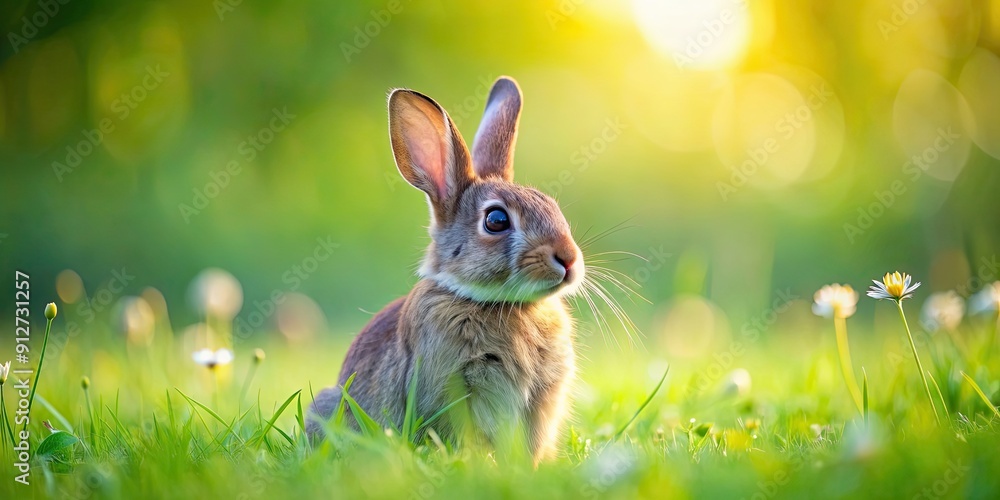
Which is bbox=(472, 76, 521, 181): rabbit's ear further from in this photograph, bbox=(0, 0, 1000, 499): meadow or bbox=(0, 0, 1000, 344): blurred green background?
bbox=(0, 0, 1000, 344): blurred green background

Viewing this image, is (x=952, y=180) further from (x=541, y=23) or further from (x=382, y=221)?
(x=382, y=221)

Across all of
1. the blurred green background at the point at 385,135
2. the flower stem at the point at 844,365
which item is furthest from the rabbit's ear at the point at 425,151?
the blurred green background at the point at 385,135

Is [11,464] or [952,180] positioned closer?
[11,464]

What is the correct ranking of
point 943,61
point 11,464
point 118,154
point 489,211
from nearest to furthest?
point 11,464 < point 489,211 < point 943,61 < point 118,154

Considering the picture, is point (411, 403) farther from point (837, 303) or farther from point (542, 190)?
point (542, 190)

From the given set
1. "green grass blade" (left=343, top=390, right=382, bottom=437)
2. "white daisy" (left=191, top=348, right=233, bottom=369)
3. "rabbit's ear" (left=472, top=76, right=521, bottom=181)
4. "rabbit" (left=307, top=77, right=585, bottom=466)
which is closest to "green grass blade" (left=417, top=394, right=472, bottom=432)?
"rabbit" (left=307, top=77, right=585, bottom=466)

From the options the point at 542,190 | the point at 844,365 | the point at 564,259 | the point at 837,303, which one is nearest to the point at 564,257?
the point at 564,259

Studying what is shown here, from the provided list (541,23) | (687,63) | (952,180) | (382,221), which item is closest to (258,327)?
(382,221)
